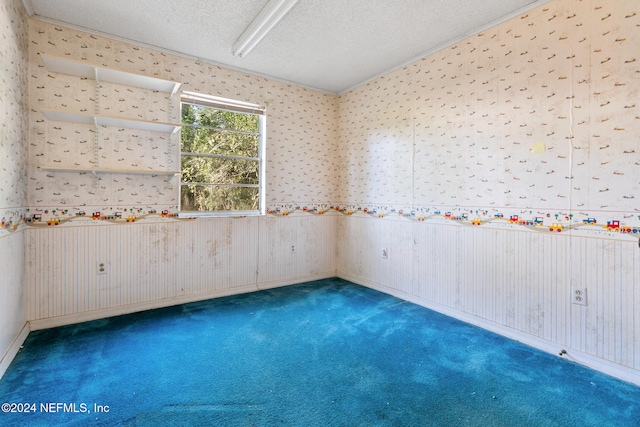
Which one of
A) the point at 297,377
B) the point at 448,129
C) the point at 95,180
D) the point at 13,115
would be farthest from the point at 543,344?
the point at 13,115

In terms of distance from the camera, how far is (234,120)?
4.01 m

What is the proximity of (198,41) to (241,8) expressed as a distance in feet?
2.62

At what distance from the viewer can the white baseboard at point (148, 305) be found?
2.89m

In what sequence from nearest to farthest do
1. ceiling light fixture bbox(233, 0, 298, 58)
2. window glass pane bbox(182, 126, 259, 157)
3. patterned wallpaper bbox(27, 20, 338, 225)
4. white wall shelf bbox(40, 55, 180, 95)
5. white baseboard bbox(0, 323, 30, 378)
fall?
white baseboard bbox(0, 323, 30, 378) → ceiling light fixture bbox(233, 0, 298, 58) → white wall shelf bbox(40, 55, 180, 95) → patterned wallpaper bbox(27, 20, 338, 225) → window glass pane bbox(182, 126, 259, 157)

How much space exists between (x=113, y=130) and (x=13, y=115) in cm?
83

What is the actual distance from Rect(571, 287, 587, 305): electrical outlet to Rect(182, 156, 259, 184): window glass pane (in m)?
3.54

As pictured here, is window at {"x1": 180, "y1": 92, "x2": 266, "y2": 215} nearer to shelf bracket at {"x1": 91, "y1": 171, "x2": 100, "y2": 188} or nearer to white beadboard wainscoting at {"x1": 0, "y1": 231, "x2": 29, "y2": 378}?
shelf bracket at {"x1": 91, "y1": 171, "x2": 100, "y2": 188}

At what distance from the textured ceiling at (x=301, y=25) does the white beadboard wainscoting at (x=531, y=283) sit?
194 cm

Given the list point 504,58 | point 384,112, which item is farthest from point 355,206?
point 504,58

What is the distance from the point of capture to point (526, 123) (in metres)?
2.65

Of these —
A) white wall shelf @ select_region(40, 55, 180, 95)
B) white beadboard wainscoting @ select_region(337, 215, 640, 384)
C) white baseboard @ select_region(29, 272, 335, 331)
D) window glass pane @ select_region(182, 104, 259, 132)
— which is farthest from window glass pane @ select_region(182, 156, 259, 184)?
white beadboard wainscoting @ select_region(337, 215, 640, 384)

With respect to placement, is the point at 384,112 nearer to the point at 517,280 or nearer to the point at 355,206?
the point at 355,206

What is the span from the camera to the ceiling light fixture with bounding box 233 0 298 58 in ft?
8.23

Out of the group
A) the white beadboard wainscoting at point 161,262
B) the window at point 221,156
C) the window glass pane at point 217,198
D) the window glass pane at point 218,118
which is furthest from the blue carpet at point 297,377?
the window glass pane at point 218,118
